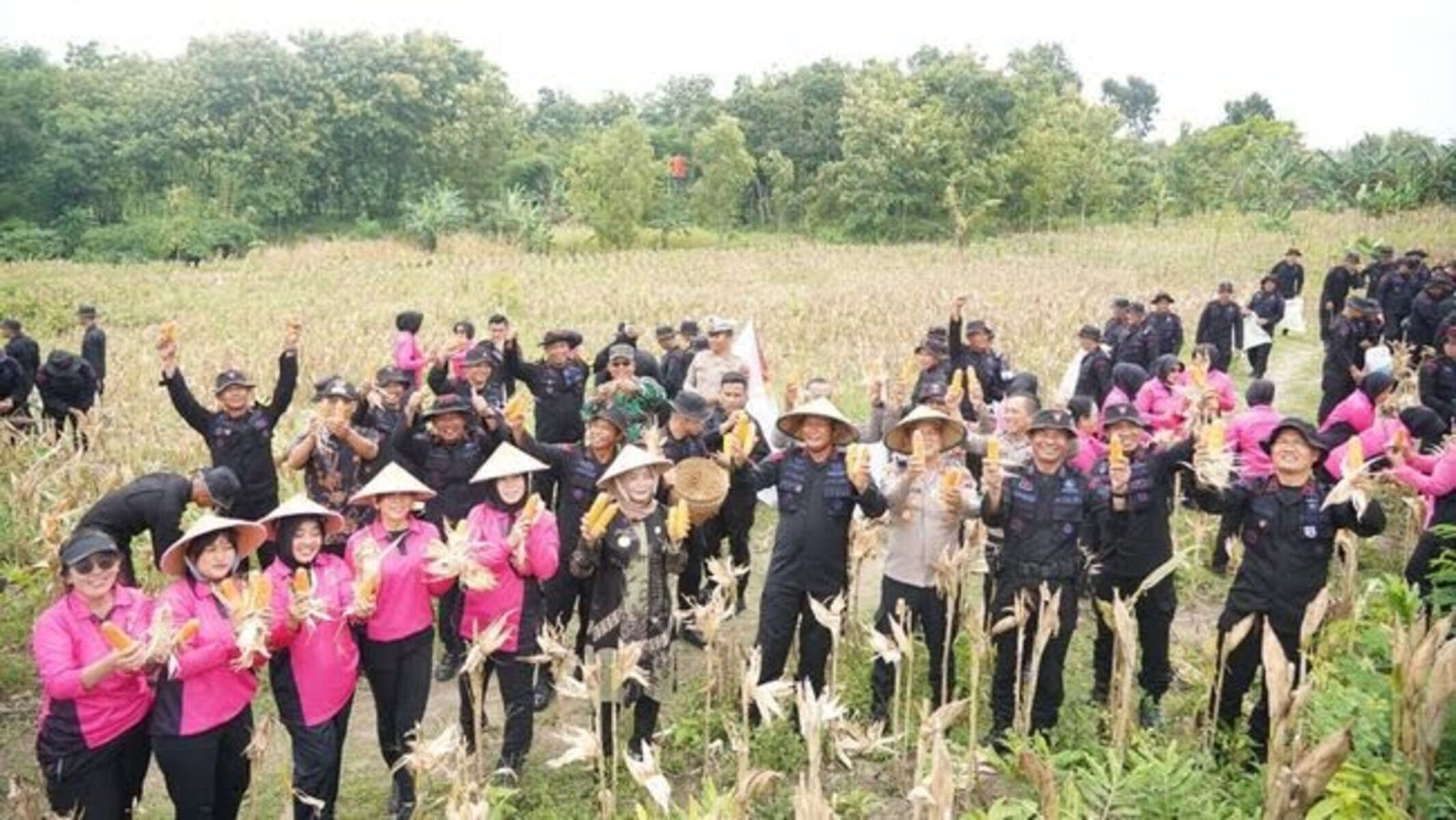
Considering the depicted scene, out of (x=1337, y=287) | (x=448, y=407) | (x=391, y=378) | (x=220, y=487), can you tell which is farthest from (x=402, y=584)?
(x=1337, y=287)

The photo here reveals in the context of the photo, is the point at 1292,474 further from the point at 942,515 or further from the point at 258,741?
the point at 258,741

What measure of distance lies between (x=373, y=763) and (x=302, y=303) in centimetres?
1824

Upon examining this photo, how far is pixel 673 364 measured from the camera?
9.90 m

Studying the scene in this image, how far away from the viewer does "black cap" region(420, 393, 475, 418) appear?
6148 mm

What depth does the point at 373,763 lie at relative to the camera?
5652 mm

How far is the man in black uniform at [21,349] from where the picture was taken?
1043 centimetres

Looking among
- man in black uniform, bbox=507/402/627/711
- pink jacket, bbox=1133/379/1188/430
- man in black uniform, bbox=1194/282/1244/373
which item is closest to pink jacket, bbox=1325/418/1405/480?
pink jacket, bbox=1133/379/1188/430

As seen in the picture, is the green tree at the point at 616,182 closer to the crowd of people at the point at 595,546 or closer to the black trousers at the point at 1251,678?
the crowd of people at the point at 595,546

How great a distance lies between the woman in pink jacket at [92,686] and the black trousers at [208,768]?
6.4 inches

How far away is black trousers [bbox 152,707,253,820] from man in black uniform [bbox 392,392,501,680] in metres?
1.96

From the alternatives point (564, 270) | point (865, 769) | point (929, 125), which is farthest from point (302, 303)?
point (929, 125)

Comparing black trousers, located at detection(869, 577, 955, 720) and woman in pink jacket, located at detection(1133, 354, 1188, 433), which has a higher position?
woman in pink jacket, located at detection(1133, 354, 1188, 433)

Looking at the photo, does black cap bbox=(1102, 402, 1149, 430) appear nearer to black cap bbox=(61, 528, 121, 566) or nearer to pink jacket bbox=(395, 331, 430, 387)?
black cap bbox=(61, 528, 121, 566)

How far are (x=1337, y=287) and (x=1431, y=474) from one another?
34.4 feet
